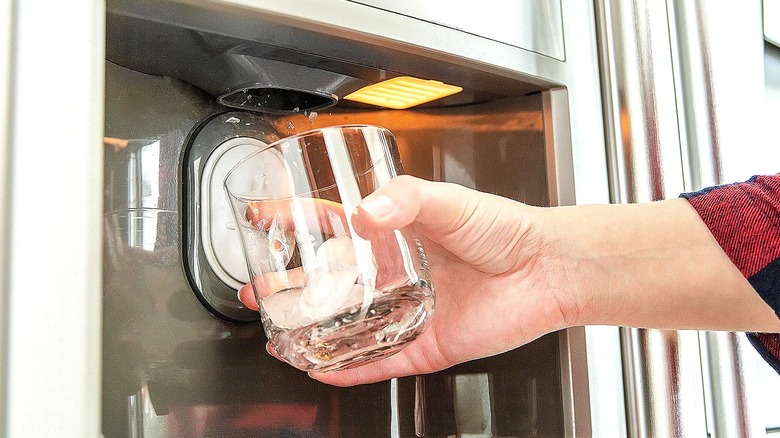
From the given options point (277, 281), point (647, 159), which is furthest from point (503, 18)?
point (277, 281)

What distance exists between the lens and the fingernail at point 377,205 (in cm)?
46

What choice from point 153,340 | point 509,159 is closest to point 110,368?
point 153,340

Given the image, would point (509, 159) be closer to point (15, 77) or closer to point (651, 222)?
point (651, 222)

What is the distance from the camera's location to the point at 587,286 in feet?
2.19

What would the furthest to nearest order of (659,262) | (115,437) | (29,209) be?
(659,262) < (115,437) < (29,209)

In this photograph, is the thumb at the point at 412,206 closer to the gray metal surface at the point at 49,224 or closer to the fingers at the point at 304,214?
the fingers at the point at 304,214

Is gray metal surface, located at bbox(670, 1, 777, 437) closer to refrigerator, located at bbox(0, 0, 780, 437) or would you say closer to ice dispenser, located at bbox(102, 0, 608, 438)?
refrigerator, located at bbox(0, 0, 780, 437)

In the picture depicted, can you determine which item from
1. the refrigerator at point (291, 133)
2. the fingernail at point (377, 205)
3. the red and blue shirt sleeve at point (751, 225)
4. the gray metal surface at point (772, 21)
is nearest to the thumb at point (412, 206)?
the fingernail at point (377, 205)

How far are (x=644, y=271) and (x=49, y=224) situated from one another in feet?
1.51

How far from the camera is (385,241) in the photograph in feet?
1.58

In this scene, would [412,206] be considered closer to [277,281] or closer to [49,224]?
[277,281]

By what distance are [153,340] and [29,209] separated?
20 cm

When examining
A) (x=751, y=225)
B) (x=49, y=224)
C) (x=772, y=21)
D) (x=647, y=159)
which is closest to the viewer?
(x=49, y=224)

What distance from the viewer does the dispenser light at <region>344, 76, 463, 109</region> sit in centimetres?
66
